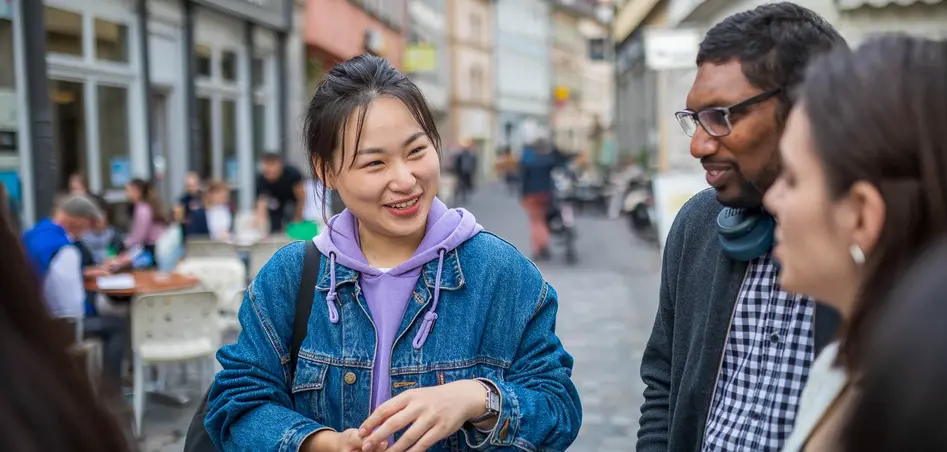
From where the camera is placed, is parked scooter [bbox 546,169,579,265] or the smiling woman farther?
parked scooter [bbox 546,169,579,265]

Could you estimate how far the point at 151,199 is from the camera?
9.54 meters

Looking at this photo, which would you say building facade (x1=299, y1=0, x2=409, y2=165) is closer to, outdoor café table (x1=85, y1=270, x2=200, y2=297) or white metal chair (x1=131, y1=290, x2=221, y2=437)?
outdoor café table (x1=85, y1=270, x2=200, y2=297)

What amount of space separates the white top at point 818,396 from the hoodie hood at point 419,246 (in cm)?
77

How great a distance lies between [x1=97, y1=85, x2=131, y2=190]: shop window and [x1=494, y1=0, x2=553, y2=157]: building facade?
120ft

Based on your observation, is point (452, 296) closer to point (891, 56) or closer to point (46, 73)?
point (891, 56)

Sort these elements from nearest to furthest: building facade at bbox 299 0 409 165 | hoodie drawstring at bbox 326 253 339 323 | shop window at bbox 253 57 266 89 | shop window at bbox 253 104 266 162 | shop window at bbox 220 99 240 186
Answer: hoodie drawstring at bbox 326 253 339 323
shop window at bbox 220 99 240 186
shop window at bbox 253 57 266 89
shop window at bbox 253 104 266 162
building facade at bbox 299 0 409 165

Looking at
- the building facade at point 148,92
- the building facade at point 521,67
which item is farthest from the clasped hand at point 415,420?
the building facade at point 521,67

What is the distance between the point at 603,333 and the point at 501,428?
6792 mm

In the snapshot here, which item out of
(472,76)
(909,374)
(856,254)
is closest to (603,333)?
(856,254)

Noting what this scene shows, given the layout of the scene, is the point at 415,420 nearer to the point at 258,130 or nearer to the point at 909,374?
the point at 909,374

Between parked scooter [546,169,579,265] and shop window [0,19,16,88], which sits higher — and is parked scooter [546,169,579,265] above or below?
below

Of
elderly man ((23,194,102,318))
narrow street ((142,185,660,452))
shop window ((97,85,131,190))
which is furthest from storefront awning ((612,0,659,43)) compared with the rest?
elderly man ((23,194,102,318))

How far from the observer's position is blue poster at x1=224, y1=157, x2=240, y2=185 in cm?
1631

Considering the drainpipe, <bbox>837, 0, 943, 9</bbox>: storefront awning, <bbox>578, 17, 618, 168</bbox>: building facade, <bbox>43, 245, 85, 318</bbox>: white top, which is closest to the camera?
<bbox>43, 245, 85, 318</bbox>: white top
